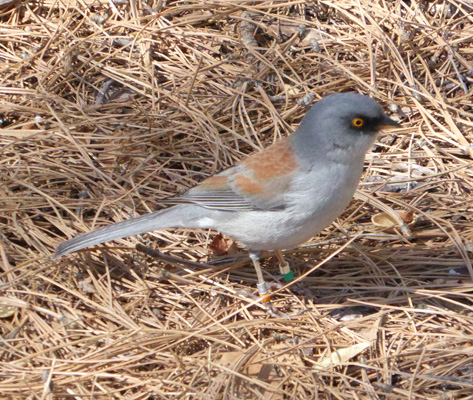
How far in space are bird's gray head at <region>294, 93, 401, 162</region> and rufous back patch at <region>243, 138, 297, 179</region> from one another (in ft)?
0.78

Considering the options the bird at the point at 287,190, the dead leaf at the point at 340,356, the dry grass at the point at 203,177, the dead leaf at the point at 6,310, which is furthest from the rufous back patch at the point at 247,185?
the dead leaf at the point at 6,310

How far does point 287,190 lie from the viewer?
13.8 ft

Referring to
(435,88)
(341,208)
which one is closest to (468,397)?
(341,208)

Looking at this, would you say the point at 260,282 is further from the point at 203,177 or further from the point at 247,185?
the point at 203,177

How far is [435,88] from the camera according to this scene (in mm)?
5809

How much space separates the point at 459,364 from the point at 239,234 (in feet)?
5.75

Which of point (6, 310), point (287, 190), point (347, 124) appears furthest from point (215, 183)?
point (6, 310)

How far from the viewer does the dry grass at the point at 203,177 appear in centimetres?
371

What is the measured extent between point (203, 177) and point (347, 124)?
1685 mm

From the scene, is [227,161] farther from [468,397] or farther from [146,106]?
[468,397]

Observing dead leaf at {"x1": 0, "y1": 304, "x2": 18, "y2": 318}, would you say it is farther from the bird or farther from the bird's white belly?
the bird's white belly

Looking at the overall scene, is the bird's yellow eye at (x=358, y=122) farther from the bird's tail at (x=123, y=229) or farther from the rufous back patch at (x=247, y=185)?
the bird's tail at (x=123, y=229)

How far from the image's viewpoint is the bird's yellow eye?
161 inches

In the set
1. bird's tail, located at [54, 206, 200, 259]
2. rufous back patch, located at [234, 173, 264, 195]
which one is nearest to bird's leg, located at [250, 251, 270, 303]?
rufous back patch, located at [234, 173, 264, 195]
